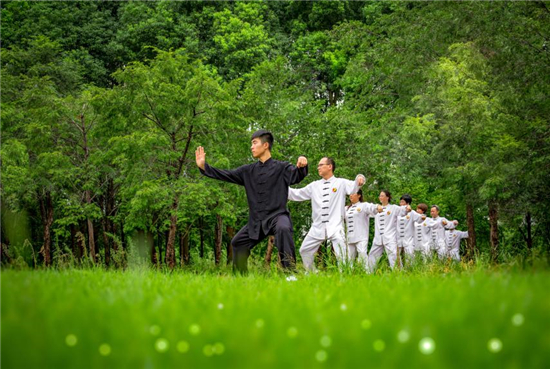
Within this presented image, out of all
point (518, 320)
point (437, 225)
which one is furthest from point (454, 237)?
point (518, 320)

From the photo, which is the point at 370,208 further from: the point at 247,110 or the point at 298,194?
the point at 247,110

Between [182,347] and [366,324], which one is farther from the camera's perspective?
[366,324]

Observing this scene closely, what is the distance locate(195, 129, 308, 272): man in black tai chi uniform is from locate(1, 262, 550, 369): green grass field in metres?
5.03

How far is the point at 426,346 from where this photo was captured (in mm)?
2389

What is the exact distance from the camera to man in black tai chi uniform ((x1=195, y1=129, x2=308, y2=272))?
8962mm

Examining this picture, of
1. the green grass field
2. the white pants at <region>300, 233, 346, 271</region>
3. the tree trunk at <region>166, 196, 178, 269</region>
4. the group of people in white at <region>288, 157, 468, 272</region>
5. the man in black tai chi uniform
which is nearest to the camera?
the green grass field

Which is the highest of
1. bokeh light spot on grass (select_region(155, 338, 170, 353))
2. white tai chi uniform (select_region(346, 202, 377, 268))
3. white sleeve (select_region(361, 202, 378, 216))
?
bokeh light spot on grass (select_region(155, 338, 170, 353))

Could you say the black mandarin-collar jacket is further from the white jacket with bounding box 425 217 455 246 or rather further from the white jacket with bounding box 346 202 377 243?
the white jacket with bounding box 425 217 455 246

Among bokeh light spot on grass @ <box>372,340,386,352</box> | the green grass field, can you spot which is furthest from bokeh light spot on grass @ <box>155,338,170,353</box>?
bokeh light spot on grass @ <box>372,340,386,352</box>

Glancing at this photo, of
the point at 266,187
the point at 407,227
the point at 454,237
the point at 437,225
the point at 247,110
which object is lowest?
the point at 454,237

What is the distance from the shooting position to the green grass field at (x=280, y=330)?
231 centimetres

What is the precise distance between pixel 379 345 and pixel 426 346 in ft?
0.64

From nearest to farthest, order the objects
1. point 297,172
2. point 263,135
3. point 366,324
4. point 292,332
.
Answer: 1. point 292,332
2. point 366,324
3. point 297,172
4. point 263,135

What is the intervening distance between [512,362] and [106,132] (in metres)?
15.5
